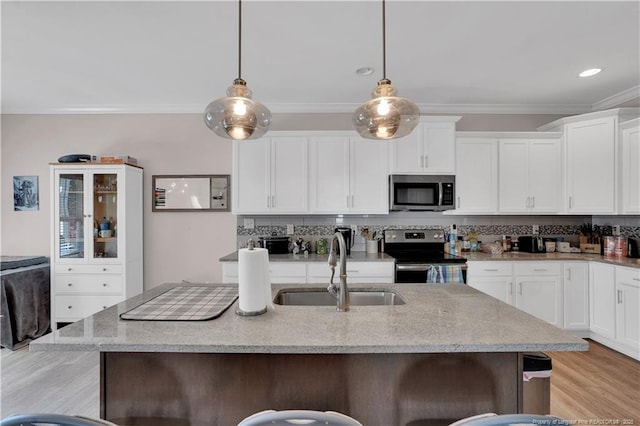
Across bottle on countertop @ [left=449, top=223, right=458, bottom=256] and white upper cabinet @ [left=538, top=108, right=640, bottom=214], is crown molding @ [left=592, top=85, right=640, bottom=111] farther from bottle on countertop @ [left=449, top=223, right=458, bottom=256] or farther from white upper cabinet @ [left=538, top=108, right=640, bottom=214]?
bottle on countertop @ [left=449, top=223, right=458, bottom=256]

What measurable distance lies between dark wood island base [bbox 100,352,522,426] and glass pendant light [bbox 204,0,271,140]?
1.04 meters

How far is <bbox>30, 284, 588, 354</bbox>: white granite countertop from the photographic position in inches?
42.6

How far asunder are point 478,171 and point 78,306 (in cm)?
461

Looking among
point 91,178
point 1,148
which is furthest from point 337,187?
point 1,148

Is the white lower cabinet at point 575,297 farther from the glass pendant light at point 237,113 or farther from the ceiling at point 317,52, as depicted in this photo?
the glass pendant light at point 237,113

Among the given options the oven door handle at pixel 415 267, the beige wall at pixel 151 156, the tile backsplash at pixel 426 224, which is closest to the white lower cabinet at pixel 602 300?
the tile backsplash at pixel 426 224

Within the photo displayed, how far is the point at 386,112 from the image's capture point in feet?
5.05

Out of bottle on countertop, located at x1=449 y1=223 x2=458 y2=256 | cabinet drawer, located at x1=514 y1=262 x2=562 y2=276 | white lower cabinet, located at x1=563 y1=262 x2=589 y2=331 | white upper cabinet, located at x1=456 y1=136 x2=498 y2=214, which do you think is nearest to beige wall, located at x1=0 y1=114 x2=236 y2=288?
bottle on countertop, located at x1=449 y1=223 x2=458 y2=256

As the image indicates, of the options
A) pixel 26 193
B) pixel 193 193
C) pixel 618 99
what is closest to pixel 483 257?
pixel 618 99

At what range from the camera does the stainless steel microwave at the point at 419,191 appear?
3369mm

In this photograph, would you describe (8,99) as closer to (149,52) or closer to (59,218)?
(59,218)

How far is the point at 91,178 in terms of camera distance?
3434 millimetres

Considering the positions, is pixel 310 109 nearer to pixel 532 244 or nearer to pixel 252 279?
pixel 252 279

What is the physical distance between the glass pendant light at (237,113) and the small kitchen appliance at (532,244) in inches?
135
